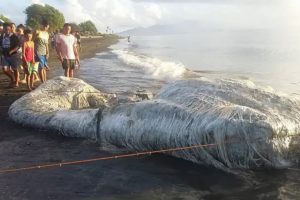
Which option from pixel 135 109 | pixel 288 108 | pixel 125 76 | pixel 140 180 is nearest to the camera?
pixel 140 180

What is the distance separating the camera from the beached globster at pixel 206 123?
6.31 meters

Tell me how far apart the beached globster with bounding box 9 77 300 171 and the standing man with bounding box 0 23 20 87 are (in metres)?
4.85

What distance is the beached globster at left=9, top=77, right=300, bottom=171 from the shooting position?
6312 mm

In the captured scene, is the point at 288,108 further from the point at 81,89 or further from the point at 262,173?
the point at 81,89

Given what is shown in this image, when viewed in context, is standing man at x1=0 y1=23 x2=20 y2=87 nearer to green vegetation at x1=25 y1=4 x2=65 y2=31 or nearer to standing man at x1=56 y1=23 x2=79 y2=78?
standing man at x1=56 y1=23 x2=79 y2=78

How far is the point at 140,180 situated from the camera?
6.20 metres

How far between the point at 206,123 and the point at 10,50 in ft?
27.3

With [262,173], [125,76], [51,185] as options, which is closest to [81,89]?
[51,185]

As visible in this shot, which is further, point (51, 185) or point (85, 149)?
point (85, 149)

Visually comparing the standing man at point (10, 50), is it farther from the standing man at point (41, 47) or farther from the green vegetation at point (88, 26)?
the green vegetation at point (88, 26)

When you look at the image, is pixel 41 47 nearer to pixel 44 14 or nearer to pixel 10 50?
pixel 10 50

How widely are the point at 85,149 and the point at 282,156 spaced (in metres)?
3.04

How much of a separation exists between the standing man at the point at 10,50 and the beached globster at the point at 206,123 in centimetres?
485

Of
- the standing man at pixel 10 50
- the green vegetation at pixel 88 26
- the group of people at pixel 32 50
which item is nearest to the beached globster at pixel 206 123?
the group of people at pixel 32 50
